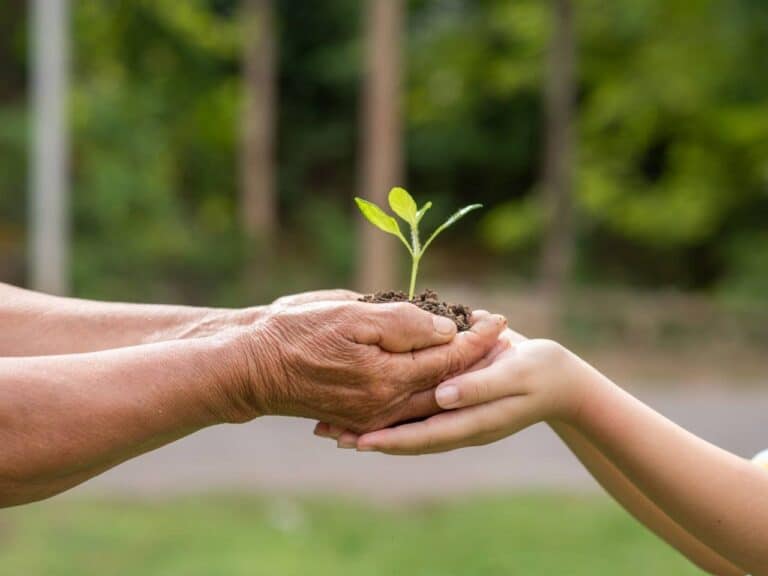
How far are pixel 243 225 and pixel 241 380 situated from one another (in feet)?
56.3

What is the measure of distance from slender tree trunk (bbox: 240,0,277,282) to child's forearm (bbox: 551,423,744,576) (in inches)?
661

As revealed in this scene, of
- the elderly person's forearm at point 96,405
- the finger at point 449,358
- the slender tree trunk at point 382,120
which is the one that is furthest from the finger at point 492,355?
the slender tree trunk at point 382,120

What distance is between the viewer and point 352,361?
2.27m

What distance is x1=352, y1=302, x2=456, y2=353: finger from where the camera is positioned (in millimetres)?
2271

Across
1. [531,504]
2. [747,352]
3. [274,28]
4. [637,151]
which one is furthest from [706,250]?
[531,504]

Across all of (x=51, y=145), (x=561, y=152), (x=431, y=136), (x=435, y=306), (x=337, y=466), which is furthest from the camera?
(x=431, y=136)

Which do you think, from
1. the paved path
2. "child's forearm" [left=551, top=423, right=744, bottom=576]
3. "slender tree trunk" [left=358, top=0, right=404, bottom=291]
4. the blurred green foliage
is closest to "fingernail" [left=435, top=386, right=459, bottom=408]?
"child's forearm" [left=551, top=423, right=744, bottom=576]

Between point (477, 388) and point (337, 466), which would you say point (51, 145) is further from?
point (477, 388)

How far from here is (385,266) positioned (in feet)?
47.2

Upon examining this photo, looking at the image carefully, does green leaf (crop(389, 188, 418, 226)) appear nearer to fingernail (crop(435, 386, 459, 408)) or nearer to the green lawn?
fingernail (crop(435, 386, 459, 408))

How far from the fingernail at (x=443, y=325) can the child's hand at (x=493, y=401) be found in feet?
0.33

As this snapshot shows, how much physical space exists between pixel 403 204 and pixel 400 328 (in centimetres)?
44

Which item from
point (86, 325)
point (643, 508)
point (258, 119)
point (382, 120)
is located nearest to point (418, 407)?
point (643, 508)

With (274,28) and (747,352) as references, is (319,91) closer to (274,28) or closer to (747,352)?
(274,28)
